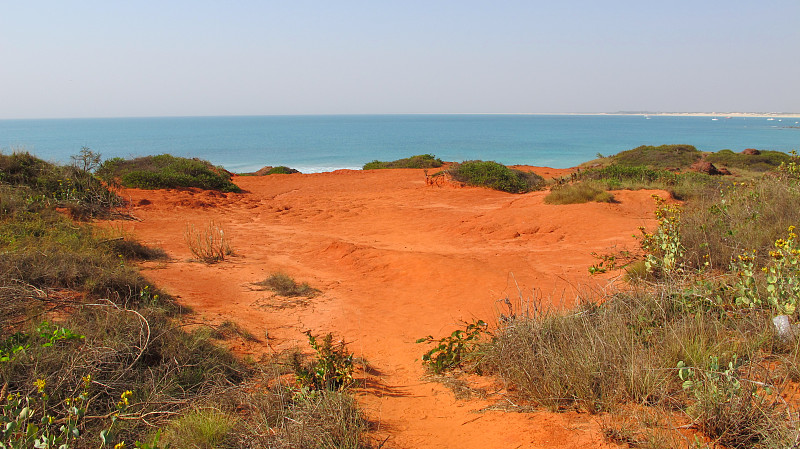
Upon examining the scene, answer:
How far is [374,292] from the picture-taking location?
7.69 m

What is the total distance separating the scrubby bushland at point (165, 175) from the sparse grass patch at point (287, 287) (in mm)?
10018

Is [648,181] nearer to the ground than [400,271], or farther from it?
farther from it

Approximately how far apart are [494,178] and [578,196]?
5840 millimetres

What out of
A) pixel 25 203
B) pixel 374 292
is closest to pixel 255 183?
pixel 25 203

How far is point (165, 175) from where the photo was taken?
57.8ft

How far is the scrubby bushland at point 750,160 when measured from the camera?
24.7 meters

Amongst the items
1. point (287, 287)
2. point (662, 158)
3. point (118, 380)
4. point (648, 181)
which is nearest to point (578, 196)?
point (648, 181)

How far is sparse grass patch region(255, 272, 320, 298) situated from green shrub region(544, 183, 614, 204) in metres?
8.65

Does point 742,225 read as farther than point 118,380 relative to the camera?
Yes

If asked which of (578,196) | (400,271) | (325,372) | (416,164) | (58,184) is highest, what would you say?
(58,184)

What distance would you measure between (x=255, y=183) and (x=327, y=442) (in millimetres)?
20173

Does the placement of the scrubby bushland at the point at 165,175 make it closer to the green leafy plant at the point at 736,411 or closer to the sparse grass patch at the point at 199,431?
the sparse grass patch at the point at 199,431

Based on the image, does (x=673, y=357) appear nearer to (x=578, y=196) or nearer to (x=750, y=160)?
(x=578, y=196)

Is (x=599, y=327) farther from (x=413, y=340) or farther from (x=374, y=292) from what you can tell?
(x=374, y=292)
